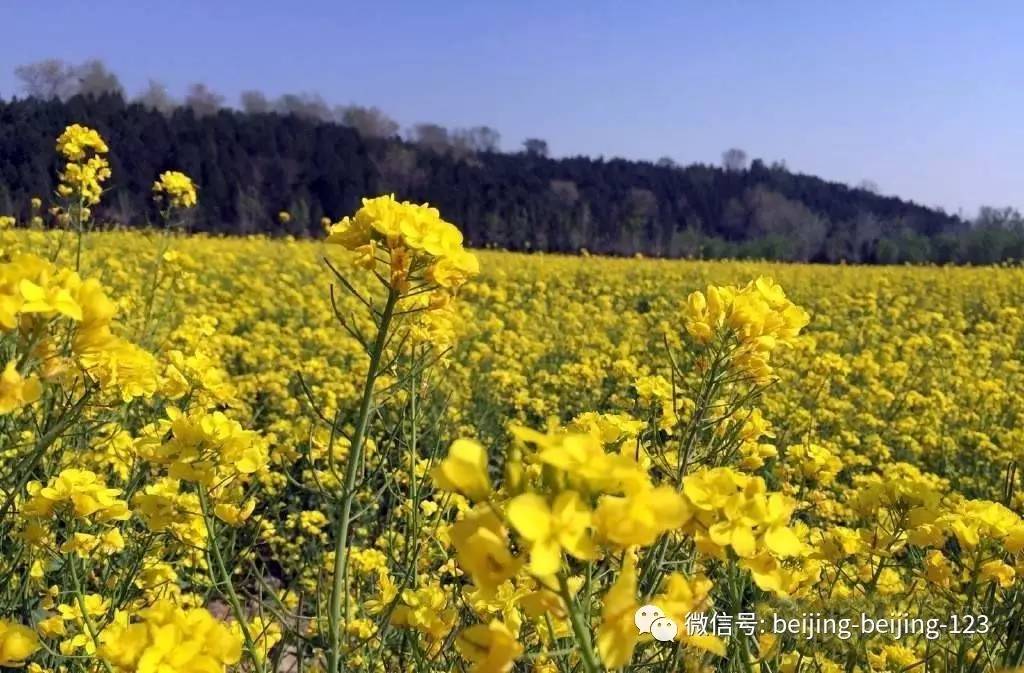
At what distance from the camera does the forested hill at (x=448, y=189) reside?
21.1 m

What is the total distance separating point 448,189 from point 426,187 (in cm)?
90

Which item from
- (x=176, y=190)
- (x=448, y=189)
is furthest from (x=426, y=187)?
(x=176, y=190)

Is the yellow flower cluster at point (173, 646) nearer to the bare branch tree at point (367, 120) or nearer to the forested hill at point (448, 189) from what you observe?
the forested hill at point (448, 189)

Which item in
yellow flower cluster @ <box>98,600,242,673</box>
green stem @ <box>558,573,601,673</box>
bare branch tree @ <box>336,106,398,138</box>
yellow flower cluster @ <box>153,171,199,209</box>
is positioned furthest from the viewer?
bare branch tree @ <box>336,106,398,138</box>

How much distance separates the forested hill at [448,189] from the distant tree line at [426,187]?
67 mm

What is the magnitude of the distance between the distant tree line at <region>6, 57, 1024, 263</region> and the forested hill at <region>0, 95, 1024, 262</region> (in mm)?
67

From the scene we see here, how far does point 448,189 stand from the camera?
1297 inches

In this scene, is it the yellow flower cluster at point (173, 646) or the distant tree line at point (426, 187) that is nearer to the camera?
the yellow flower cluster at point (173, 646)

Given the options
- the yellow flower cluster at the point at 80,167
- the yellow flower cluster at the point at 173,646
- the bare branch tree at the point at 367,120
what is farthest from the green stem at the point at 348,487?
the bare branch tree at the point at 367,120

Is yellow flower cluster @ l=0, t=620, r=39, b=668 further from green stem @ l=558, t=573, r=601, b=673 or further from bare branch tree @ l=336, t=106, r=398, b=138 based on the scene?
bare branch tree @ l=336, t=106, r=398, b=138

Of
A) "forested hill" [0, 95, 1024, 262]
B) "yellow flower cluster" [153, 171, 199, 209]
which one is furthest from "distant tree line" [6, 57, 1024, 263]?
"yellow flower cluster" [153, 171, 199, 209]

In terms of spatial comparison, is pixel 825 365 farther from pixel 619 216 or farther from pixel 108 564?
pixel 619 216

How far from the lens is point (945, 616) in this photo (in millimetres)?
1866

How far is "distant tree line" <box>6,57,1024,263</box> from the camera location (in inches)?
845
